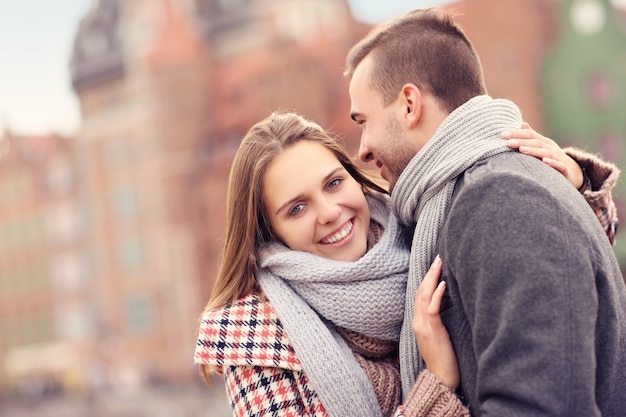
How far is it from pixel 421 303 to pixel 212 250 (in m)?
19.8

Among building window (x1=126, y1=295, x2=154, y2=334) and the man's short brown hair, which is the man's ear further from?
building window (x1=126, y1=295, x2=154, y2=334)

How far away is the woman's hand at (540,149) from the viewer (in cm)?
170

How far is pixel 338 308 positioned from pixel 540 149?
548 millimetres

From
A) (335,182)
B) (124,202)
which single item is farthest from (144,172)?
(335,182)

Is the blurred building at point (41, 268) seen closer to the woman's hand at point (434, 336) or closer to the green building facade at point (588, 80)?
the green building facade at point (588, 80)

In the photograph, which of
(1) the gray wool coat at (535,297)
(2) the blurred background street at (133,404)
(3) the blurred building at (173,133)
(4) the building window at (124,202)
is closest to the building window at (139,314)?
(3) the blurred building at (173,133)

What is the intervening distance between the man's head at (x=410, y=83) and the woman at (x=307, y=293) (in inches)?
7.4

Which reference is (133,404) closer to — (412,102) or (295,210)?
(295,210)

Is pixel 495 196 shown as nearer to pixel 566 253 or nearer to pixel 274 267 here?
pixel 566 253

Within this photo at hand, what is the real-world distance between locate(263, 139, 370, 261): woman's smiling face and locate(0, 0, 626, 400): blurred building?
17.6m

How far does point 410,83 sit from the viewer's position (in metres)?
1.85

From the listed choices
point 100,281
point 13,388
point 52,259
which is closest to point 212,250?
point 100,281

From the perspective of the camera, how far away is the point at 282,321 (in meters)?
1.94

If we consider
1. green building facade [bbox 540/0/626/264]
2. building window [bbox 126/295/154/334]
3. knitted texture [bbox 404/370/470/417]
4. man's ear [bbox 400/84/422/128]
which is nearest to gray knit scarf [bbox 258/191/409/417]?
knitted texture [bbox 404/370/470/417]
